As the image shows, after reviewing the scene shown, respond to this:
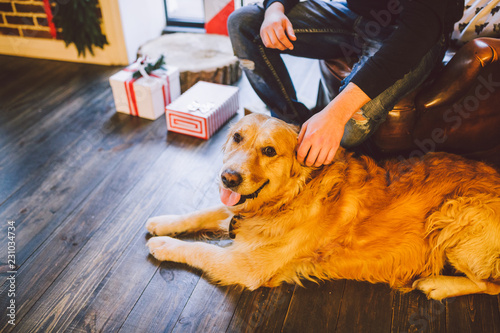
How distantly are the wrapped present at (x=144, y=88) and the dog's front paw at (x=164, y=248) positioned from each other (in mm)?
1375

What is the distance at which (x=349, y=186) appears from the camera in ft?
5.46

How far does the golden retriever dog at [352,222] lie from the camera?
5.23 ft

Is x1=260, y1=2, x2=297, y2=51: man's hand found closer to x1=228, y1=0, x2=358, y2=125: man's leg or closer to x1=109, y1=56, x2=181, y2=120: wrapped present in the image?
x1=228, y1=0, x2=358, y2=125: man's leg

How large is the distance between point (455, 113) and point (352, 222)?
0.82 m

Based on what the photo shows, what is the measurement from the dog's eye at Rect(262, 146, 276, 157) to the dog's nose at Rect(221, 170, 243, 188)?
0.60ft

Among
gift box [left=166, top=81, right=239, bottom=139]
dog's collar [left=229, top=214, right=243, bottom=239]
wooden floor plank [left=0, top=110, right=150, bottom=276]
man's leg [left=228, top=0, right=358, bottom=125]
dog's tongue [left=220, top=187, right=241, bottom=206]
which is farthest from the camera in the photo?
gift box [left=166, top=81, right=239, bottom=139]

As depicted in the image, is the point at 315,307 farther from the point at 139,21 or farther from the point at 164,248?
the point at 139,21

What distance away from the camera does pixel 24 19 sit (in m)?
3.62

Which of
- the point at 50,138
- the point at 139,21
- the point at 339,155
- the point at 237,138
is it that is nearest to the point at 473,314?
the point at 339,155

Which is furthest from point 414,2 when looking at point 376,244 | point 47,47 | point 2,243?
point 47,47

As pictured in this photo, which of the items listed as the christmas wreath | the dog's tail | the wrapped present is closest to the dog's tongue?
the dog's tail

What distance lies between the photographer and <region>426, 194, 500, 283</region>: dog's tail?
154 cm

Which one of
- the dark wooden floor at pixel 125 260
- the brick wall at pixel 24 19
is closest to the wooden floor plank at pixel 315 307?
the dark wooden floor at pixel 125 260

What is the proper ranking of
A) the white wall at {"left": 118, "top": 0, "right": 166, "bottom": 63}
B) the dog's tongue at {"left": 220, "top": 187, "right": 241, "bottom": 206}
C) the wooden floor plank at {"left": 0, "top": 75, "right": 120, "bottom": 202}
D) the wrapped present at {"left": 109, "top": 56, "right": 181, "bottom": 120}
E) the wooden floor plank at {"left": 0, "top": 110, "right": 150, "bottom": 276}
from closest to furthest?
the dog's tongue at {"left": 220, "top": 187, "right": 241, "bottom": 206} → the wooden floor plank at {"left": 0, "top": 110, "right": 150, "bottom": 276} → the wooden floor plank at {"left": 0, "top": 75, "right": 120, "bottom": 202} → the wrapped present at {"left": 109, "top": 56, "right": 181, "bottom": 120} → the white wall at {"left": 118, "top": 0, "right": 166, "bottom": 63}
